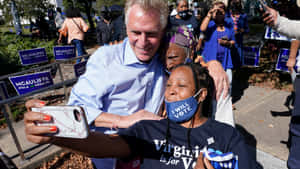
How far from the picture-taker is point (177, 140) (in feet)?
5.54

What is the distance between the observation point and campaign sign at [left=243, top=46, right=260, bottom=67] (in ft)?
21.2

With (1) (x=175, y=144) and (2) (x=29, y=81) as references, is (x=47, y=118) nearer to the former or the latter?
(1) (x=175, y=144)

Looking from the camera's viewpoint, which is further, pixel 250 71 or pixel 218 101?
pixel 250 71

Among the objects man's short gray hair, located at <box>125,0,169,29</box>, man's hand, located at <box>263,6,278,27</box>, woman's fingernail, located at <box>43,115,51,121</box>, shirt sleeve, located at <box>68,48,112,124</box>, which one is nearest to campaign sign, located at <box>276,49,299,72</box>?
man's hand, located at <box>263,6,278,27</box>

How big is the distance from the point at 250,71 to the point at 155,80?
22.1 ft

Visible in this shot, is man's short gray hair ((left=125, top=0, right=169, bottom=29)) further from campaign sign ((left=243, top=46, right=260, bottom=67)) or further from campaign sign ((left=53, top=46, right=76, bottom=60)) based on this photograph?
campaign sign ((left=243, top=46, right=260, bottom=67))

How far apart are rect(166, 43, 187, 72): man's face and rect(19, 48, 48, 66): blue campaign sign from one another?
195 inches

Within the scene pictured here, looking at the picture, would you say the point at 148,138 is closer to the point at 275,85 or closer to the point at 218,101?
the point at 218,101

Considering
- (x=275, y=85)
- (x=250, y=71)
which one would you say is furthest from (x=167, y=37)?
(x=250, y=71)

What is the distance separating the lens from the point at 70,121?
853 millimetres

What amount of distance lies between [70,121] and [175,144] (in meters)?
1.00

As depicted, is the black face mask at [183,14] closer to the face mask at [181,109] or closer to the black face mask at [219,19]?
the black face mask at [219,19]

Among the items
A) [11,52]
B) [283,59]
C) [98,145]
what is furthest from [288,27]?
[11,52]

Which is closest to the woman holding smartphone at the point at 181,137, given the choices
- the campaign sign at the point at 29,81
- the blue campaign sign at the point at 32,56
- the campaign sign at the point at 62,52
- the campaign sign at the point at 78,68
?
the campaign sign at the point at 29,81
